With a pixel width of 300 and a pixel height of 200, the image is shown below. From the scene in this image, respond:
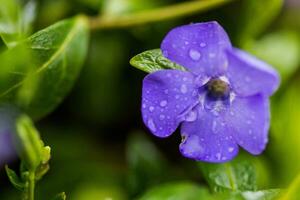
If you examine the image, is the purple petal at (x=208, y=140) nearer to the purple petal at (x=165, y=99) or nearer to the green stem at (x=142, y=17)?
the purple petal at (x=165, y=99)

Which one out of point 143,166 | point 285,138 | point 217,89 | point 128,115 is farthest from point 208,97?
point 128,115

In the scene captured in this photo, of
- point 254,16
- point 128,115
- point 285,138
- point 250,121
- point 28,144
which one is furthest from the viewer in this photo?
point 128,115

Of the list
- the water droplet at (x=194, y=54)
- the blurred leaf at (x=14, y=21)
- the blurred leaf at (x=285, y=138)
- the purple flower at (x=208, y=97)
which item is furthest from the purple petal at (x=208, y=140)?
the blurred leaf at (x=285, y=138)

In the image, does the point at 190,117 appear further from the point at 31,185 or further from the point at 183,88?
the point at 31,185

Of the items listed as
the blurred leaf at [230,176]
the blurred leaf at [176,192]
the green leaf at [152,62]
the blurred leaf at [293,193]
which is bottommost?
the blurred leaf at [176,192]

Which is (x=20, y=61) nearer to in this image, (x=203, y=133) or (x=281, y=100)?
(x=203, y=133)

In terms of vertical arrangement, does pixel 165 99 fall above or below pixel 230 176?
above

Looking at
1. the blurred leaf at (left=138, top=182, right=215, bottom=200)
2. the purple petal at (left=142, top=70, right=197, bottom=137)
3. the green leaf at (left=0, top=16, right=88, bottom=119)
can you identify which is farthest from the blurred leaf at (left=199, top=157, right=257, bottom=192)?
the green leaf at (left=0, top=16, right=88, bottom=119)
